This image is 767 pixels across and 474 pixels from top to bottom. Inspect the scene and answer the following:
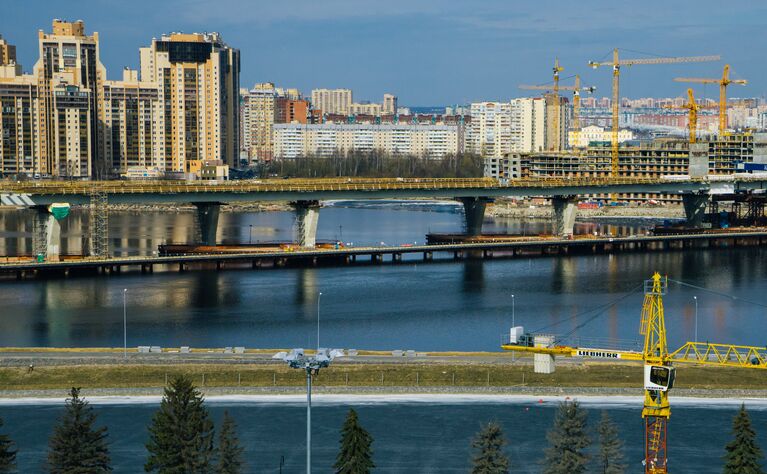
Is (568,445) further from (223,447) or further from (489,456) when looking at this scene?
(223,447)

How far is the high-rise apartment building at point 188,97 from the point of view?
132 metres

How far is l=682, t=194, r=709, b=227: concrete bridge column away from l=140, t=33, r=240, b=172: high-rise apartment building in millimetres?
62435

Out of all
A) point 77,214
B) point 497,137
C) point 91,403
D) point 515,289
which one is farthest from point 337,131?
point 91,403

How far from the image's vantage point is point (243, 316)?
45.8m

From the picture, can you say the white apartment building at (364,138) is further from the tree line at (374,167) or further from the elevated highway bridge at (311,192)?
the elevated highway bridge at (311,192)

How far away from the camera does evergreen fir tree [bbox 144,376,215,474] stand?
2331cm

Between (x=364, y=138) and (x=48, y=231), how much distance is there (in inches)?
4751

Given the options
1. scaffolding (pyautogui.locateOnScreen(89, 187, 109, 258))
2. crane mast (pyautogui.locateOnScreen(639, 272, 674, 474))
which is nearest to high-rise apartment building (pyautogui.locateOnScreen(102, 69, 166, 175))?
scaffolding (pyautogui.locateOnScreen(89, 187, 109, 258))

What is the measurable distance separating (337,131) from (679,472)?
15544cm

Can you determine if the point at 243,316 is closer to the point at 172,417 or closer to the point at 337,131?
the point at 172,417

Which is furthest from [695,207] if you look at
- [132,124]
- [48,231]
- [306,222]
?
[132,124]

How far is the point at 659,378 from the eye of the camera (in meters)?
27.0

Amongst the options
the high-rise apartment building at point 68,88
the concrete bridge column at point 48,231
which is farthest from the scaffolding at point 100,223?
the high-rise apartment building at point 68,88

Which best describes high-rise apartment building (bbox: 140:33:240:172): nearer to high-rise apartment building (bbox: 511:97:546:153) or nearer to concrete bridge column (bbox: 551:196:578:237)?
high-rise apartment building (bbox: 511:97:546:153)
